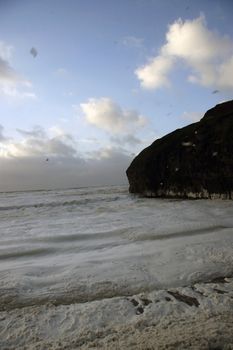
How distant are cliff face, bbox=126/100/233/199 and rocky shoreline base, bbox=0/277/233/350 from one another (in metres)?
12.1

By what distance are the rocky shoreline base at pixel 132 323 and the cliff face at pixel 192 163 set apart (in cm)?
1214

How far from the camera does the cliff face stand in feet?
52.2

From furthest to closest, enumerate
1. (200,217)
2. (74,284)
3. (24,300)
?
1. (200,217)
2. (74,284)
3. (24,300)

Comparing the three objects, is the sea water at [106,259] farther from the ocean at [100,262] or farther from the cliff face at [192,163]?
the cliff face at [192,163]

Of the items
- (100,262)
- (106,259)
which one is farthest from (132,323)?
(106,259)

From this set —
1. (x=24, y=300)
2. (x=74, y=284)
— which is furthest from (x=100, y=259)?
(x=24, y=300)

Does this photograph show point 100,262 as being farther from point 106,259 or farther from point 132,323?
point 132,323

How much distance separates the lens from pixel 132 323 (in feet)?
9.62

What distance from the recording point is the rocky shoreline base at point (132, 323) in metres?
2.54

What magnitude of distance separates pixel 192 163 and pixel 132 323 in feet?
50.7

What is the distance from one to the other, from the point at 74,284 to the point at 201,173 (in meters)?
13.8

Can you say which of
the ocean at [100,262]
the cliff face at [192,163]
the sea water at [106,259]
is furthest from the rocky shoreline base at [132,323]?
the cliff face at [192,163]

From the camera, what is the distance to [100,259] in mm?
5238

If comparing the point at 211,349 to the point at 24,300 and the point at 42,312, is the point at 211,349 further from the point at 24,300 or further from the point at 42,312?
the point at 24,300
